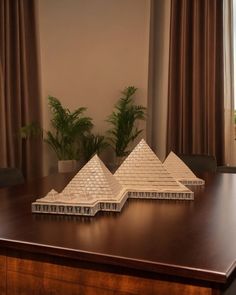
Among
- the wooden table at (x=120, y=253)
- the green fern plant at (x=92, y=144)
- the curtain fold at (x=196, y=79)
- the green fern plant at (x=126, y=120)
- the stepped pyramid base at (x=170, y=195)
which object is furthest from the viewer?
the green fern plant at (x=92, y=144)

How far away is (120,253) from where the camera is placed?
2.52 ft

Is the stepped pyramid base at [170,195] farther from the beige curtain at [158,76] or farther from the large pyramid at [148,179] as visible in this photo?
the beige curtain at [158,76]

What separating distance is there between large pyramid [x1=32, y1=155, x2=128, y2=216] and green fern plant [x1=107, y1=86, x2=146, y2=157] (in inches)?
115

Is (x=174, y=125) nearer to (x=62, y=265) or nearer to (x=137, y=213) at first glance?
(x=137, y=213)

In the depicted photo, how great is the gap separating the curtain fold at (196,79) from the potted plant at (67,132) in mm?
1076

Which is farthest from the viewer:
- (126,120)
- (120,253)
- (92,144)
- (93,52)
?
(93,52)

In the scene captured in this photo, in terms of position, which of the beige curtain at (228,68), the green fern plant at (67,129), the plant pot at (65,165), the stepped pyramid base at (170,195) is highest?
the beige curtain at (228,68)

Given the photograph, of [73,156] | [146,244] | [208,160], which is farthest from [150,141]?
[146,244]

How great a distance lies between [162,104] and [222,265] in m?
3.73

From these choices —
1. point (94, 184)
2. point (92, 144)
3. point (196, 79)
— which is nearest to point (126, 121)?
point (92, 144)

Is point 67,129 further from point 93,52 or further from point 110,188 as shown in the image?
point 110,188

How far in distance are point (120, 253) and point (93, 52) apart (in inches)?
160

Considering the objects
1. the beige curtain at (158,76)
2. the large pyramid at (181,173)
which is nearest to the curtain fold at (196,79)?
the beige curtain at (158,76)

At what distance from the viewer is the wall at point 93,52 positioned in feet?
14.3
